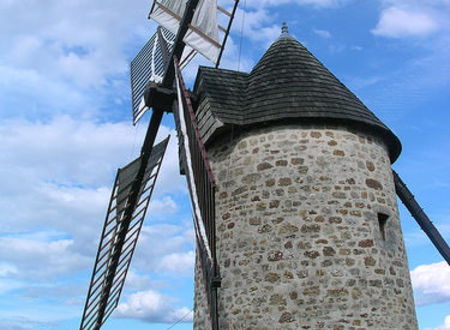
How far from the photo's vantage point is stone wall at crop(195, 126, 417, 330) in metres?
6.92

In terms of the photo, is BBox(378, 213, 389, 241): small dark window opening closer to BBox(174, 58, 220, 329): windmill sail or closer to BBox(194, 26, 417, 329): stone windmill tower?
BBox(194, 26, 417, 329): stone windmill tower

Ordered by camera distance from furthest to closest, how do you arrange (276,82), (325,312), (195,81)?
(195,81) → (276,82) → (325,312)

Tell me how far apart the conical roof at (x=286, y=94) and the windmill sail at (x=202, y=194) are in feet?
→ 1.72

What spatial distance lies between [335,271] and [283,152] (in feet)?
6.15

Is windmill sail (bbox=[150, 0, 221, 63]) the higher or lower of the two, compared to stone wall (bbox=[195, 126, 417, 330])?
higher

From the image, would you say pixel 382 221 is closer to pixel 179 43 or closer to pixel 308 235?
pixel 308 235

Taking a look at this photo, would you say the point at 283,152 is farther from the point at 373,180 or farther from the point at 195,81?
the point at 195,81

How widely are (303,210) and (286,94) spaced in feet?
6.43

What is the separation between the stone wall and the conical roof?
0.23m

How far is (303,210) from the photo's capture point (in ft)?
24.0

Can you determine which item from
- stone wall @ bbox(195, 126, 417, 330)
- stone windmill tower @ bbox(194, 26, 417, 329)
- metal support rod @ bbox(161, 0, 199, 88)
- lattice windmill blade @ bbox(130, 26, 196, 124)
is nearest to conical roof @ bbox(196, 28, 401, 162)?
stone windmill tower @ bbox(194, 26, 417, 329)

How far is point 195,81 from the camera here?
9430 millimetres

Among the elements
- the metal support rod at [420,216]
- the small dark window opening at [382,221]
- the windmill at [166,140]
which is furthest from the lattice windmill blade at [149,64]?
the metal support rod at [420,216]

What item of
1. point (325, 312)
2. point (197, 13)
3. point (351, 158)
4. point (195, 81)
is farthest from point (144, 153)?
point (325, 312)
